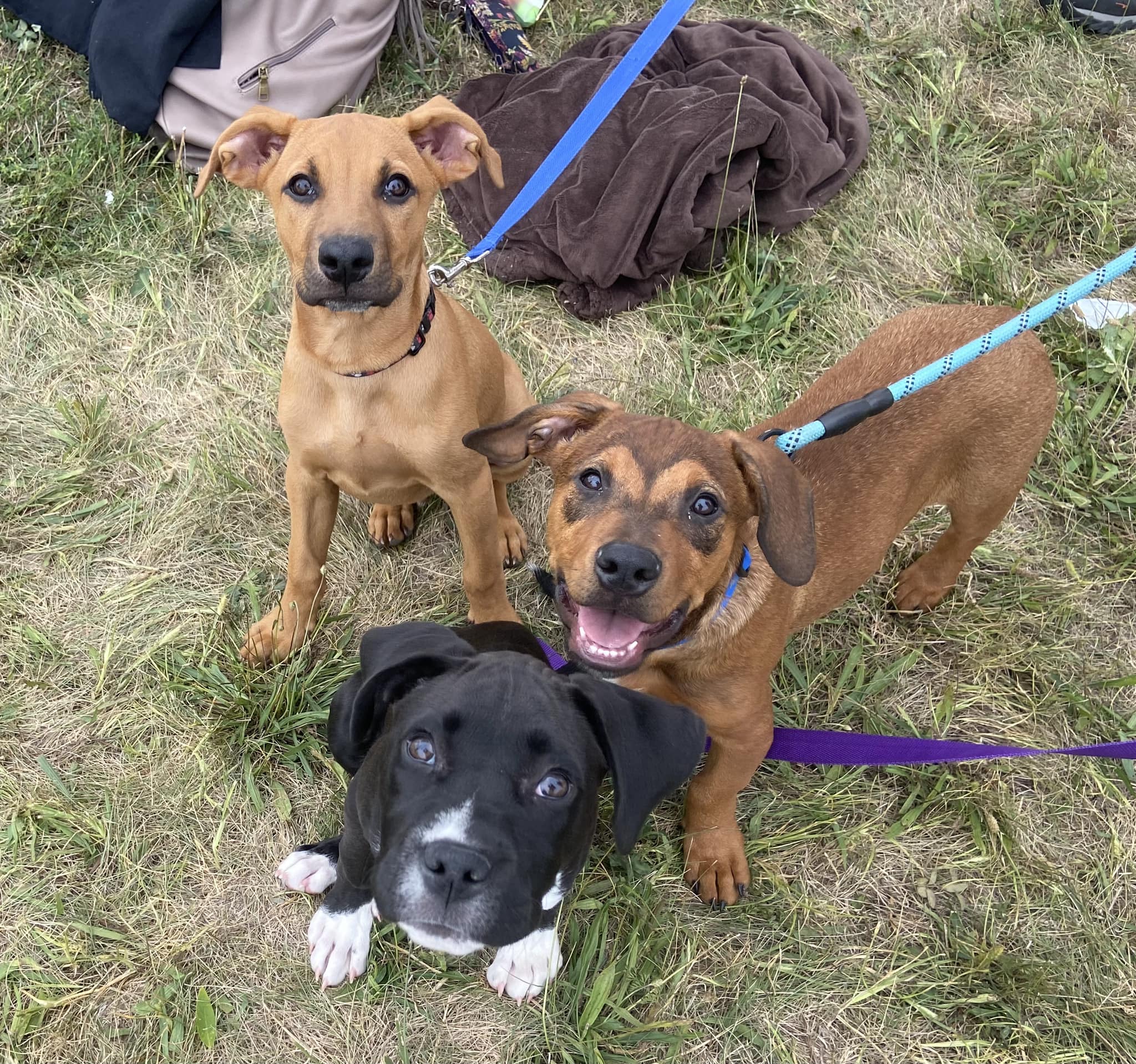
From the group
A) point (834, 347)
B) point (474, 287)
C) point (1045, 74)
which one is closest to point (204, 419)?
point (474, 287)

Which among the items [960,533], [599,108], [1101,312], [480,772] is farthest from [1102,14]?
[480,772]

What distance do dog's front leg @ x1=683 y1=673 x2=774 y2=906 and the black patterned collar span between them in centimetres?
173

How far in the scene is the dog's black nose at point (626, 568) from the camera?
9.82 feet

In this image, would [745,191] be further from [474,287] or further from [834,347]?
[474,287]

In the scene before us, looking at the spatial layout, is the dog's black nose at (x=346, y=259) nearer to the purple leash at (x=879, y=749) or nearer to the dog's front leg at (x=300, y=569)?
the dog's front leg at (x=300, y=569)

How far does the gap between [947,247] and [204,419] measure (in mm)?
4634

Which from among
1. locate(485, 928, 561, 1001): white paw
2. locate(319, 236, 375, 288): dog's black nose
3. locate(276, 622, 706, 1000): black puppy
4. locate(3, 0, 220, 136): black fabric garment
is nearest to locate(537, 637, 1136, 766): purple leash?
locate(276, 622, 706, 1000): black puppy

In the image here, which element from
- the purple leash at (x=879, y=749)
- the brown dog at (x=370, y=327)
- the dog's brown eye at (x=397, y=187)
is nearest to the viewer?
the brown dog at (x=370, y=327)

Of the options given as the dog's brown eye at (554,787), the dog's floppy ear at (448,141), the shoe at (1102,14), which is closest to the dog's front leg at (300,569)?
Result: the dog's floppy ear at (448,141)

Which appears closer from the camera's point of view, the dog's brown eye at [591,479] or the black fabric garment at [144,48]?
the dog's brown eye at [591,479]

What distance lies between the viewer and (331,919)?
12.3 feet

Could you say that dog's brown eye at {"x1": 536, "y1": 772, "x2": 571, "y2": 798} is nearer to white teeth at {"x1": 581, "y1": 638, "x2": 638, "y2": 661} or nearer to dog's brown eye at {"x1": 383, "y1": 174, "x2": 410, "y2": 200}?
white teeth at {"x1": 581, "y1": 638, "x2": 638, "y2": 661}

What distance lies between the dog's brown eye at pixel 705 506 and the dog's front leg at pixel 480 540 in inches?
42.2

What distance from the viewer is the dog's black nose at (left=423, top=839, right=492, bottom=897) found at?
2.65 m
